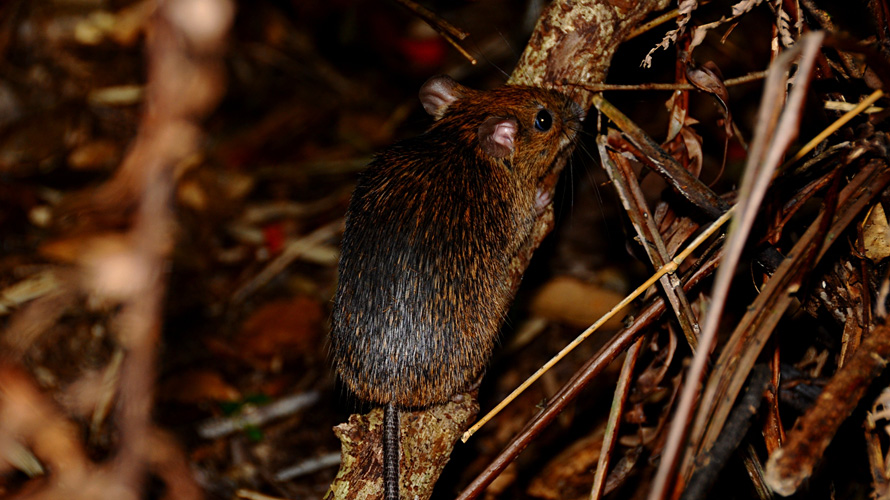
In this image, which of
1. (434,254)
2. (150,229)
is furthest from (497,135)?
(150,229)

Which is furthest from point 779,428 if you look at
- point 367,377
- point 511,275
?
point 367,377

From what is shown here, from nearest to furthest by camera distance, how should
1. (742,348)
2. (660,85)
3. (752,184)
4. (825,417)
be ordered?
(752,184) < (825,417) < (742,348) < (660,85)

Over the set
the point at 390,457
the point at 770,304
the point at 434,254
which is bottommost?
the point at 390,457

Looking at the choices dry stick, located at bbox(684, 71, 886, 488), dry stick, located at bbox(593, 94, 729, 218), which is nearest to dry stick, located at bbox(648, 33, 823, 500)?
dry stick, located at bbox(684, 71, 886, 488)

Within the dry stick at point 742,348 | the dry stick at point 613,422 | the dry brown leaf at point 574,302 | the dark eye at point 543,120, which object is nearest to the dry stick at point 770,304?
the dry stick at point 742,348

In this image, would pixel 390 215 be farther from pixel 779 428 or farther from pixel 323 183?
pixel 323 183

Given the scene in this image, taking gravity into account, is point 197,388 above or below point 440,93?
below

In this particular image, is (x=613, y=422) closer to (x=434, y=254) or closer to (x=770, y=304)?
(x=770, y=304)
